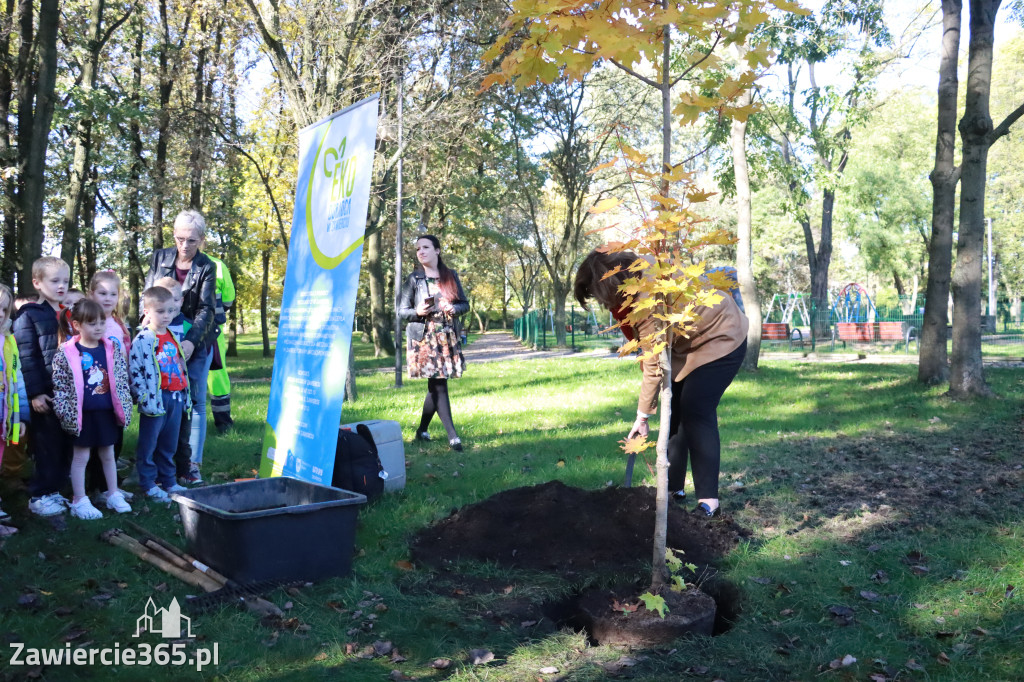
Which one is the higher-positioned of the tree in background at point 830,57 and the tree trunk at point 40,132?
the tree in background at point 830,57

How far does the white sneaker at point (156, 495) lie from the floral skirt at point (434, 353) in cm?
234

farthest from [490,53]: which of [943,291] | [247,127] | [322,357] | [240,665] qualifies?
[247,127]

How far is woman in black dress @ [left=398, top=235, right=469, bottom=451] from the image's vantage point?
6.96 metres

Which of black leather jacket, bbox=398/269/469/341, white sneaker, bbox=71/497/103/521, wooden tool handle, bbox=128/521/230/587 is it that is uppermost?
black leather jacket, bbox=398/269/469/341

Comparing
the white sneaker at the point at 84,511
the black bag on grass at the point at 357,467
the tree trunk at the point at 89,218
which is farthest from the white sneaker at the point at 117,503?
the tree trunk at the point at 89,218

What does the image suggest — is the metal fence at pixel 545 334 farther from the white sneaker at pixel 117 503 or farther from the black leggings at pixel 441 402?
the white sneaker at pixel 117 503

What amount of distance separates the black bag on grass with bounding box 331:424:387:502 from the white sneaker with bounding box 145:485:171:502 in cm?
136

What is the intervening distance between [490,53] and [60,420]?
3.79m

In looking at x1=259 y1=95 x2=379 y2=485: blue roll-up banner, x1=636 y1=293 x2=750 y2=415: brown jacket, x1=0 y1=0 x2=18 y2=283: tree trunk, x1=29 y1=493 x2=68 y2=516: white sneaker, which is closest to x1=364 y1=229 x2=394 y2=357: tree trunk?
x1=0 y1=0 x2=18 y2=283: tree trunk

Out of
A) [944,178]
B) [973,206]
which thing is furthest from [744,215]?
[973,206]

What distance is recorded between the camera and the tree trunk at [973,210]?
964 cm

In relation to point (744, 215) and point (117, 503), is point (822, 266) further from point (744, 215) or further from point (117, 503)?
point (117, 503)

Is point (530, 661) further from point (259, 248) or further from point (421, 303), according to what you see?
point (259, 248)

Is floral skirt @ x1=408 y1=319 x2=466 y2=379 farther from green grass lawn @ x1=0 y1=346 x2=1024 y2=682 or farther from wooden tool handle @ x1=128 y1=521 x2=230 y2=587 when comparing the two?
wooden tool handle @ x1=128 y1=521 x2=230 y2=587
